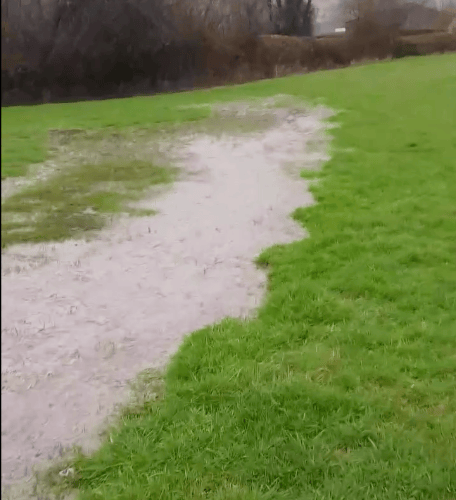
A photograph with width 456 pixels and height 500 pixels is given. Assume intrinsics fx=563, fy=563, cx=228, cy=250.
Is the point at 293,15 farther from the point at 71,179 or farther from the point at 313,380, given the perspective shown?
the point at 71,179

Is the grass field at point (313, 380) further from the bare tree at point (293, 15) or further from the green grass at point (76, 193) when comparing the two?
the bare tree at point (293, 15)

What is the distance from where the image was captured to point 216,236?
5438 millimetres

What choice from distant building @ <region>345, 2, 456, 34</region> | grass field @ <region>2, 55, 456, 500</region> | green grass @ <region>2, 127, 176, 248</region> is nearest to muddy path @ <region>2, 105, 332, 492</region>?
green grass @ <region>2, 127, 176, 248</region>

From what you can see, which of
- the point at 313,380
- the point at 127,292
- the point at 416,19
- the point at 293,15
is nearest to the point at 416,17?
the point at 416,19

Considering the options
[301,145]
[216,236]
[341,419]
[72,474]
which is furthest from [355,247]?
[301,145]

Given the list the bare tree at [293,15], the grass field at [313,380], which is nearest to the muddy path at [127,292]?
the grass field at [313,380]

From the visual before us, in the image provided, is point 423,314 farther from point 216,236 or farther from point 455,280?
point 216,236

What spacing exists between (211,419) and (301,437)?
19.4 inches

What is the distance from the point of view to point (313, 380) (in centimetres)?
338

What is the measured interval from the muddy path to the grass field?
0.70 ft

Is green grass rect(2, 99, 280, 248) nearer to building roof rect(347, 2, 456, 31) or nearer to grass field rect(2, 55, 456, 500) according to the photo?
grass field rect(2, 55, 456, 500)

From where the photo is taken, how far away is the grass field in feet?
8.57

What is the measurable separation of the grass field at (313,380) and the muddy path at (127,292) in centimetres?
21

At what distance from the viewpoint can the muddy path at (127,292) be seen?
2.11m
